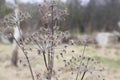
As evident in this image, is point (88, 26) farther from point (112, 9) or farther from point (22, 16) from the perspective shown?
point (22, 16)

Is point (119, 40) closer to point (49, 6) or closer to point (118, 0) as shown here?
point (118, 0)

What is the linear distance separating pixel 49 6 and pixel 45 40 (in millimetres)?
331

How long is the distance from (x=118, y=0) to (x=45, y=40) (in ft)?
64.3

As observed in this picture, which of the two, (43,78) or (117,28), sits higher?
(43,78)

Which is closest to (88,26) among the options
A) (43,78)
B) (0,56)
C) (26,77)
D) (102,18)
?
(102,18)

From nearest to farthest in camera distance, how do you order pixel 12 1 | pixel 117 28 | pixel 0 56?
pixel 12 1, pixel 0 56, pixel 117 28

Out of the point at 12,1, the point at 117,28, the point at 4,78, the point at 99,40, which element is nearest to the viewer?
the point at 4,78

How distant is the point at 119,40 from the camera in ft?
68.9

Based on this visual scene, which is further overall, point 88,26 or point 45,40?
point 88,26

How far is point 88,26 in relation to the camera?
22703 millimetres

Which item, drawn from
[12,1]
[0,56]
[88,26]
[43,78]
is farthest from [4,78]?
[88,26]

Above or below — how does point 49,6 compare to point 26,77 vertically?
above

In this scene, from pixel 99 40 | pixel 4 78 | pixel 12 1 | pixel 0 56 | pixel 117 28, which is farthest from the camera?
pixel 117 28

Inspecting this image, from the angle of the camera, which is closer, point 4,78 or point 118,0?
point 4,78
